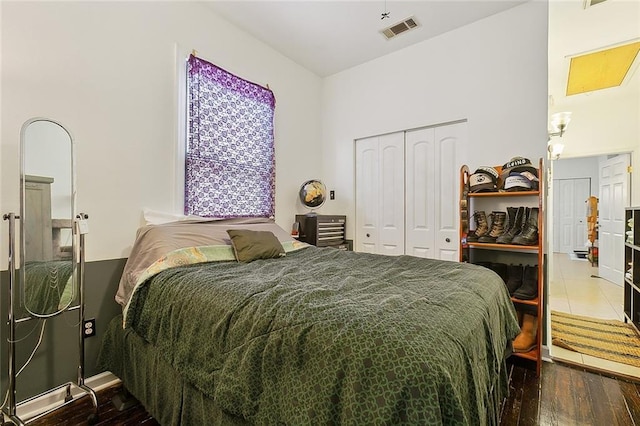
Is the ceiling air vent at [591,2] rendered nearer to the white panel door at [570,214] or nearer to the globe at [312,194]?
the globe at [312,194]

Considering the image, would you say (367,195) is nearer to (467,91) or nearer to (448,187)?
(448,187)

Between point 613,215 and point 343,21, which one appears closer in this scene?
point 343,21

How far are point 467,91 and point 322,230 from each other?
6.34 feet

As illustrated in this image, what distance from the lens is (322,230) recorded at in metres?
3.14

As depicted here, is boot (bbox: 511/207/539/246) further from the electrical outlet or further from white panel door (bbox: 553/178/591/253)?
white panel door (bbox: 553/178/591/253)

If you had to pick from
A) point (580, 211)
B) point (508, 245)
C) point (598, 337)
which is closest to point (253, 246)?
point (508, 245)

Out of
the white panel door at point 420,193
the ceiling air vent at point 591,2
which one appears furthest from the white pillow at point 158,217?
the ceiling air vent at point 591,2

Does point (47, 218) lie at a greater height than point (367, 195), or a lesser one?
lesser

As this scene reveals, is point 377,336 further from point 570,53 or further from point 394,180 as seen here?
point 570,53

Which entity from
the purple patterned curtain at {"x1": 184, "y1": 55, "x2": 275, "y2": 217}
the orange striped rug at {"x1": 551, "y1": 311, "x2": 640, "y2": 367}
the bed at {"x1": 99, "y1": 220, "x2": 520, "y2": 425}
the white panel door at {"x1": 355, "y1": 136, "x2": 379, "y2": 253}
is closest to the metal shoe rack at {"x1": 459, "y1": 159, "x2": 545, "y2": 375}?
the orange striped rug at {"x1": 551, "y1": 311, "x2": 640, "y2": 367}

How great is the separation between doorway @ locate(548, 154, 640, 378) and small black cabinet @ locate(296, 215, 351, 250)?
201 centimetres

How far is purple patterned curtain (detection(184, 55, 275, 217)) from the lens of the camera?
7.88ft

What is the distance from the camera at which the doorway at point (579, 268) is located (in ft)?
7.71

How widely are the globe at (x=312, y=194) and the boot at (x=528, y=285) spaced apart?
1981mm
